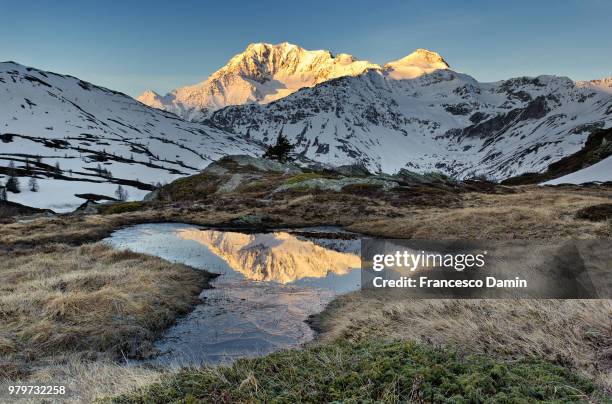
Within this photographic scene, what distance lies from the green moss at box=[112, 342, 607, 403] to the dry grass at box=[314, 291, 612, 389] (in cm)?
85

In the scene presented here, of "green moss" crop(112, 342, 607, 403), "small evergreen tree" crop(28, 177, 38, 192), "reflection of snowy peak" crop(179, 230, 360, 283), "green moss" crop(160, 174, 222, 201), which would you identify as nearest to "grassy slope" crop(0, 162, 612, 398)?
"green moss" crop(112, 342, 607, 403)

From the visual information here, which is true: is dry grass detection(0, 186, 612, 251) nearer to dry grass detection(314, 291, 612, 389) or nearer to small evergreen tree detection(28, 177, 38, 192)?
dry grass detection(314, 291, 612, 389)

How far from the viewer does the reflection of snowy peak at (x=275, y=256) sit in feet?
77.6

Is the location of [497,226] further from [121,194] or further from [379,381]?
[121,194]

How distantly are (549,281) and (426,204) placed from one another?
134 feet

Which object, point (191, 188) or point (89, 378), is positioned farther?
point (191, 188)

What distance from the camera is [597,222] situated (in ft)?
98.1

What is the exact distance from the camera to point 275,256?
1115 inches

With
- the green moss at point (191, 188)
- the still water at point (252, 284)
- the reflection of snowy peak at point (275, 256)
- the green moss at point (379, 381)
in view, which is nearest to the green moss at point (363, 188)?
the still water at point (252, 284)

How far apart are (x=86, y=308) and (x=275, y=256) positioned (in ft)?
48.7

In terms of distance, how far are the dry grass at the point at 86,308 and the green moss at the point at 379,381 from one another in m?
6.50

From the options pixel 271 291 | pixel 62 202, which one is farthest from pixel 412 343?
pixel 62 202

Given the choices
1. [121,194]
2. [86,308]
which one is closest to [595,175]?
[86,308]

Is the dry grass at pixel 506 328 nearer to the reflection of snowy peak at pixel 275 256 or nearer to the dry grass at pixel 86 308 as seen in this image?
the dry grass at pixel 86 308
